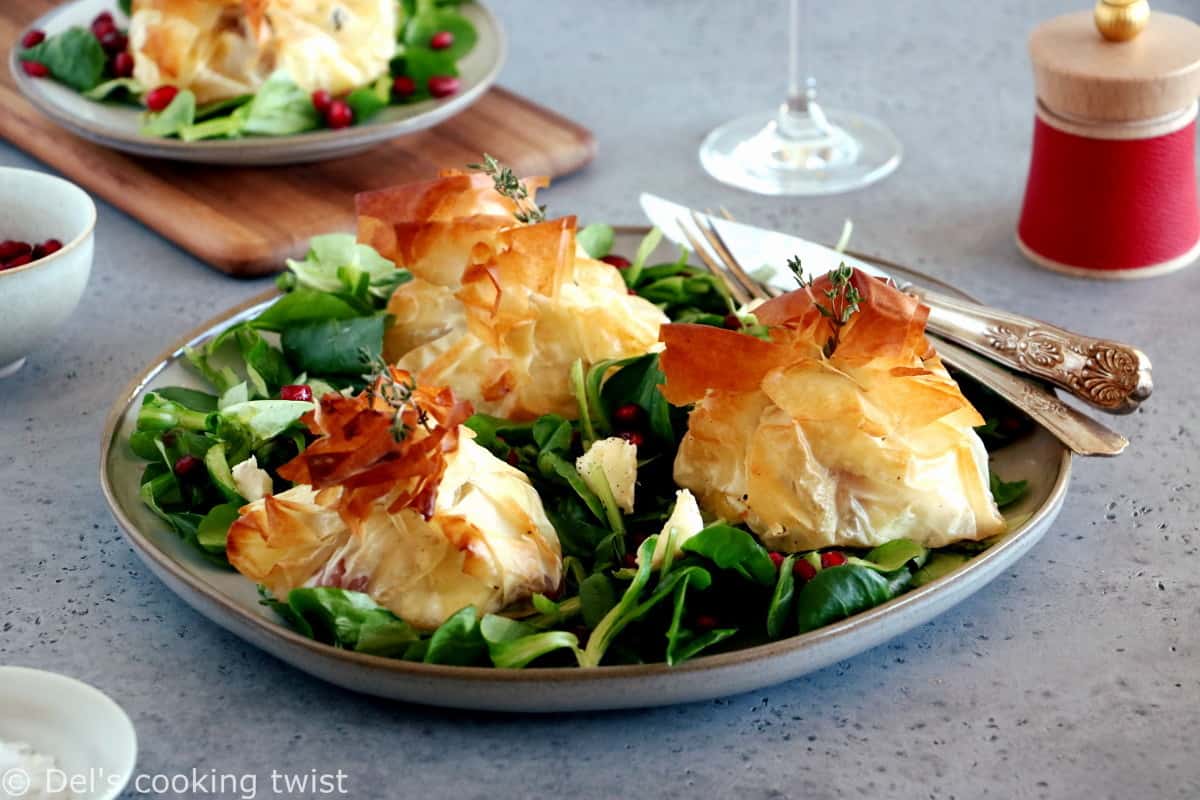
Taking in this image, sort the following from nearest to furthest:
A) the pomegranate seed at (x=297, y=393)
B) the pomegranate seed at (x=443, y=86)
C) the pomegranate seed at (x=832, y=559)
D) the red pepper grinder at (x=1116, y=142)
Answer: the pomegranate seed at (x=832, y=559)
the pomegranate seed at (x=297, y=393)
the red pepper grinder at (x=1116, y=142)
the pomegranate seed at (x=443, y=86)

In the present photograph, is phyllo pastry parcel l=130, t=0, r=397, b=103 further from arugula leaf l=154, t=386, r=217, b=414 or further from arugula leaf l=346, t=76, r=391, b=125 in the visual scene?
arugula leaf l=154, t=386, r=217, b=414

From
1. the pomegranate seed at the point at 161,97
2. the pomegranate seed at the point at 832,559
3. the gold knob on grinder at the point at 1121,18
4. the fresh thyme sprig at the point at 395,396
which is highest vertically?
the gold knob on grinder at the point at 1121,18

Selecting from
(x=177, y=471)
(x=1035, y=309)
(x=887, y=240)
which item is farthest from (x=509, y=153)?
(x=177, y=471)

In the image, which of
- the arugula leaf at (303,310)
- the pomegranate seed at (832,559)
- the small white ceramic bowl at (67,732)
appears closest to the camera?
the small white ceramic bowl at (67,732)

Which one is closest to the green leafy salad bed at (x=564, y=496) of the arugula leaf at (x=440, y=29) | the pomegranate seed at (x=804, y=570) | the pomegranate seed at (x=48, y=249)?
the pomegranate seed at (x=804, y=570)

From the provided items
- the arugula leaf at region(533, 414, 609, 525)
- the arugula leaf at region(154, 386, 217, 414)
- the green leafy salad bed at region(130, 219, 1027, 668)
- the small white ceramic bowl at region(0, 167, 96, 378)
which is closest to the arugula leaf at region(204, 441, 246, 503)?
the green leafy salad bed at region(130, 219, 1027, 668)

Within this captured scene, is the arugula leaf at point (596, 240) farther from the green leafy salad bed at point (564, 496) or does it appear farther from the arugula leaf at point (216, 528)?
the arugula leaf at point (216, 528)

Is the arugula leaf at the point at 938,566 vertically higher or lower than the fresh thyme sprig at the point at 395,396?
lower
